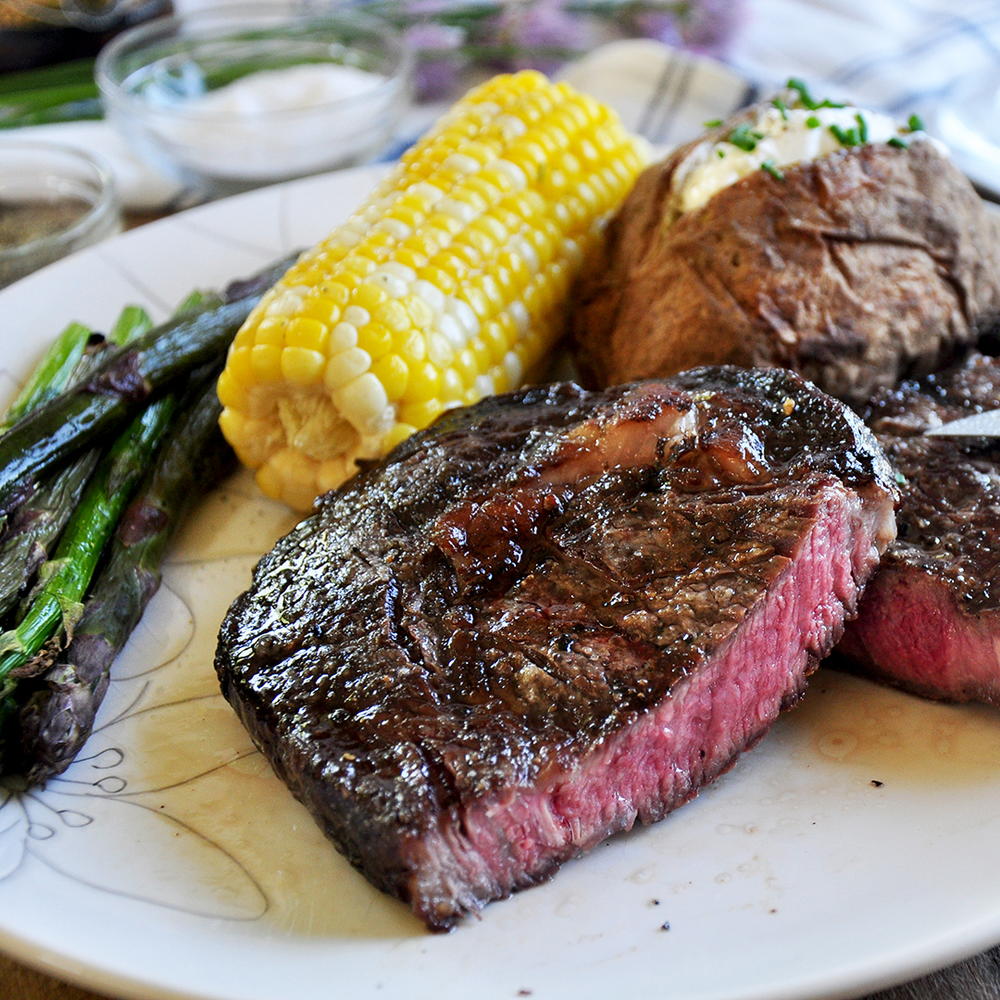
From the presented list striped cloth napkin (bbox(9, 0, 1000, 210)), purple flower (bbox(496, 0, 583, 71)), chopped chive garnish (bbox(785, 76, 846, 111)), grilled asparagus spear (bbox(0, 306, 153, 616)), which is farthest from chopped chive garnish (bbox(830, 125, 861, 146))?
purple flower (bbox(496, 0, 583, 71))

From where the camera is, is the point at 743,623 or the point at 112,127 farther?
the point at 112,127

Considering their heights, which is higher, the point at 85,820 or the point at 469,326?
the point at 469,326

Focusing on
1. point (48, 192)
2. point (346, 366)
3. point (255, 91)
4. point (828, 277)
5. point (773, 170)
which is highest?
point (773, 170)

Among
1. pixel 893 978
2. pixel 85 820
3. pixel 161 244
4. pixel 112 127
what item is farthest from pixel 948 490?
pixel 112 127

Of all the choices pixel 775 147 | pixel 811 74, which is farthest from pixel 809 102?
pixel 811 74

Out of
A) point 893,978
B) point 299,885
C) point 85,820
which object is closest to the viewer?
point 893,978

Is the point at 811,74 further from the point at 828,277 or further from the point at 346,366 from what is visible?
the point at 346,366

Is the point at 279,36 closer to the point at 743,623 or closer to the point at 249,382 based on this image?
the point at 249,382
